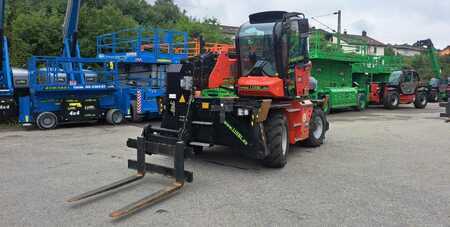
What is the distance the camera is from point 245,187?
6469mm

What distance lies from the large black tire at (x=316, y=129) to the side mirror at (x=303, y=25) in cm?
234

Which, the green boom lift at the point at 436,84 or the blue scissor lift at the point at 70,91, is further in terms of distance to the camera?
the green boom lift at the point at 436,84

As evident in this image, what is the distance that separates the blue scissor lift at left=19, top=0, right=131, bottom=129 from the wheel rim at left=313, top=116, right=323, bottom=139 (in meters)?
7.27

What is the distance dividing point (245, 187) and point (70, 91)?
909cm

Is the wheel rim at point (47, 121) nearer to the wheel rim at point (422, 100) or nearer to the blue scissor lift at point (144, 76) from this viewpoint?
the blue scissor lift at point (144, 76)

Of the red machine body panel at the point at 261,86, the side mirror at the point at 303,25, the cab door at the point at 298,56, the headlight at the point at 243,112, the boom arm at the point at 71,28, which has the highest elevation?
the boom arm at the point at 71,28

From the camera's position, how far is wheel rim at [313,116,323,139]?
33.7 ft

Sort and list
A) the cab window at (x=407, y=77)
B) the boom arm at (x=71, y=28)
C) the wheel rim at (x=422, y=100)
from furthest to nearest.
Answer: the wheel rim at (x=422, y=100), the cab window at (x=407, y=77), the boom arm at (x=71, y=28)

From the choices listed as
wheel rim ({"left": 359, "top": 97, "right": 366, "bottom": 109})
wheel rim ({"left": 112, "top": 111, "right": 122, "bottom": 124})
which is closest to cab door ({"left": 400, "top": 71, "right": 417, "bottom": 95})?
wheel rim ({"left": 359, "top": 97, "right": 366, "bottom": 109})

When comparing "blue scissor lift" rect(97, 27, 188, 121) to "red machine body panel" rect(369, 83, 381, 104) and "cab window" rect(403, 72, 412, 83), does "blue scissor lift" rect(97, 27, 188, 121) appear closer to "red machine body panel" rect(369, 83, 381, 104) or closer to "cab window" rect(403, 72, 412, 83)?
"red machine body panel" rect(369, 83, 381, 104)

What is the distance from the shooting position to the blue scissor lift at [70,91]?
13.1m

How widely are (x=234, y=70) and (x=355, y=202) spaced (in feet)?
12.5

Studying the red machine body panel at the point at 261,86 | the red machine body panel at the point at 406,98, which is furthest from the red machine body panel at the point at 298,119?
the red machine body panel at the point at 406,98

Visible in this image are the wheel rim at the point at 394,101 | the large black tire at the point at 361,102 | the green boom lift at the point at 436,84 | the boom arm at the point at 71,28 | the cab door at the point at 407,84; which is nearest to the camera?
the boom arm at the point at 71,28
